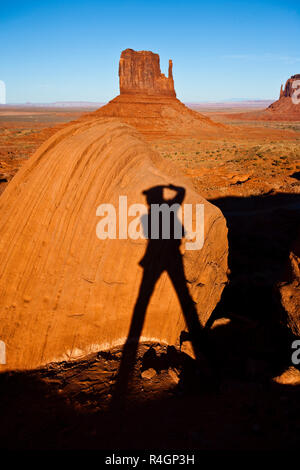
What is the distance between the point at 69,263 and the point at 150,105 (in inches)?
2155

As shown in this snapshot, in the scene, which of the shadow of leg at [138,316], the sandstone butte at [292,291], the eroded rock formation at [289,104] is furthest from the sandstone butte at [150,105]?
the eroded rock formation at [289,104]

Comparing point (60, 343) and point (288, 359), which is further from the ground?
point (60, 343)

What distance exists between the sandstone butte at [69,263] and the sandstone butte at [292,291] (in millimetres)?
1628

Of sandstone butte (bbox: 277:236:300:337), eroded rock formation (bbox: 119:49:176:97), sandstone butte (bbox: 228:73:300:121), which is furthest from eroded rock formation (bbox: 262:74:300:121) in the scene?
sandstone butte (bbox: 277:236:300:337)

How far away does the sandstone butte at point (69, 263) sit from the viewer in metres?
4.08

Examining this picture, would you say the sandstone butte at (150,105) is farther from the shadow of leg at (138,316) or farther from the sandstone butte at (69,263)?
the shadow of leg at (138,316)

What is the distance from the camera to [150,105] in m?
53.2

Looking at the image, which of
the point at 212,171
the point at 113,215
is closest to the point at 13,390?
the point at 113,215

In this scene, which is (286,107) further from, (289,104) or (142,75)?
(142,75)

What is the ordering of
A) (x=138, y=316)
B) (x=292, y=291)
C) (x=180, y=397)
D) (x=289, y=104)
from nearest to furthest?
(x=180, y=397) < (x=138, y=316) < (x=292, y=291) < (x=289, y=104)

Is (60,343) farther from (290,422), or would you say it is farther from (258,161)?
(258,161)

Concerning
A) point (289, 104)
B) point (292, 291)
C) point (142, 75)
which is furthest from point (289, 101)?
point (292, 291)
